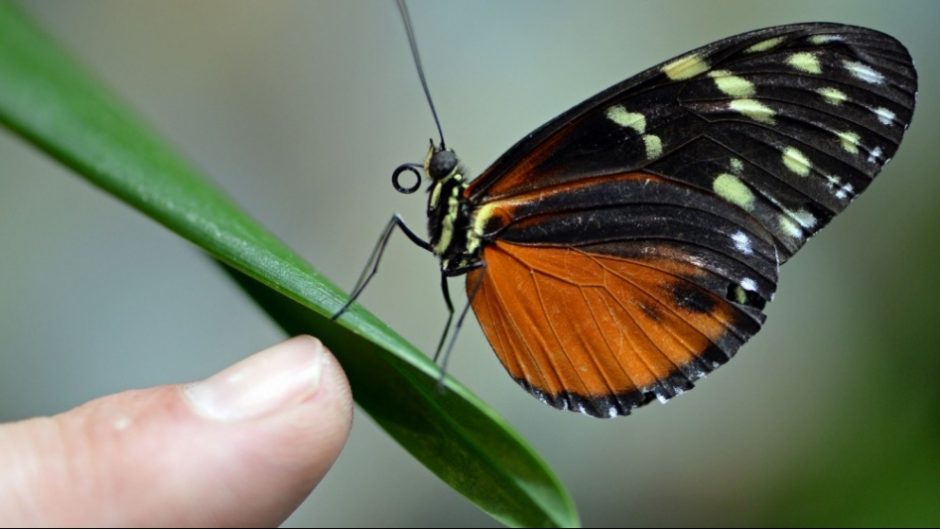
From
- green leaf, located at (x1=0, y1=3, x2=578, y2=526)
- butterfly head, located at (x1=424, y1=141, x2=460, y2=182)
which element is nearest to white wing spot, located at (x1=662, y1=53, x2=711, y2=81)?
butterfly head, located at (x1=424, y1=141, x2=460, y2=182)

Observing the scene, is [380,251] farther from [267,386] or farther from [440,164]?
[267,386]

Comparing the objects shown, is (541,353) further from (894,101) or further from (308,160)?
(308,160)

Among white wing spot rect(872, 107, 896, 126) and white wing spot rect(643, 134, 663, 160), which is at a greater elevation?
white wing spot rect(872, 107, 896, 126)

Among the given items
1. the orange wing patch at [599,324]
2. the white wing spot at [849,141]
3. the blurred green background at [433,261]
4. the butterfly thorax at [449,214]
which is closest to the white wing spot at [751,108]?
the white wing spot at [849,141]

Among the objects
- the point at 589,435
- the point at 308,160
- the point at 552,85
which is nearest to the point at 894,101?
the point at 589,435

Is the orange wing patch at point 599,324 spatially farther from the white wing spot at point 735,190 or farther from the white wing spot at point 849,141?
the white wing spot at point 849,141

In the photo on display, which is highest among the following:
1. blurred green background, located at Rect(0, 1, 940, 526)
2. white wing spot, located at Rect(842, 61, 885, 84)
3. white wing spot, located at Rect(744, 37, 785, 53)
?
white wing spot, located at Rect(744, 37, 785, 53)

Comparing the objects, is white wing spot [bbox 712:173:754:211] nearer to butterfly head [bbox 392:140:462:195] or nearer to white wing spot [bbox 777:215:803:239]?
white wing spot [bbox 777:215:803:239]

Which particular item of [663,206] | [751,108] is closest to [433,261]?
[663,206]
